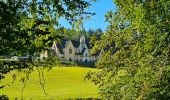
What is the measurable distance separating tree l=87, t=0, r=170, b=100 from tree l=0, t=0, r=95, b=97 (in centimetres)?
592

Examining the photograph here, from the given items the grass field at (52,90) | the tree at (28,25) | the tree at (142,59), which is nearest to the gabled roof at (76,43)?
the grass field at (52,90)

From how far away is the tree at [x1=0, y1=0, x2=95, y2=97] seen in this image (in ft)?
27.4

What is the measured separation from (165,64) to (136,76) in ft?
3.96

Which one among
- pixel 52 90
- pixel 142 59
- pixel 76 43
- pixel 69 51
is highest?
pixel 76 43

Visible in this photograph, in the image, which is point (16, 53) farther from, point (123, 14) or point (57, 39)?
point (123, 14)

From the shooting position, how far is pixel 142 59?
661 inches

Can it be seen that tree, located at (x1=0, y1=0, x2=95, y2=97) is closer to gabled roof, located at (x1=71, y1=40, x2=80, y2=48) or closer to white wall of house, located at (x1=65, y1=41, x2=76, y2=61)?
white wall of house, located at (x1=65, y1=41, x2=76, y2=61)

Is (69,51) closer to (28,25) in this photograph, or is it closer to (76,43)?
(76,43)

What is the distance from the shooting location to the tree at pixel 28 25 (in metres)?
8.34

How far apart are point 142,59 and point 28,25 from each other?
26.6 feet

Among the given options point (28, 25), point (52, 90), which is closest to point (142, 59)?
point (28, 25)

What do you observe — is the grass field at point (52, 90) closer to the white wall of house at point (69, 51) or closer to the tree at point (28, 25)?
the tree at point (28, 25)

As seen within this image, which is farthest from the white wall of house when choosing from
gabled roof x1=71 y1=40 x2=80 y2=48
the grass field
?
the grass field

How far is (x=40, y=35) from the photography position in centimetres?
946
